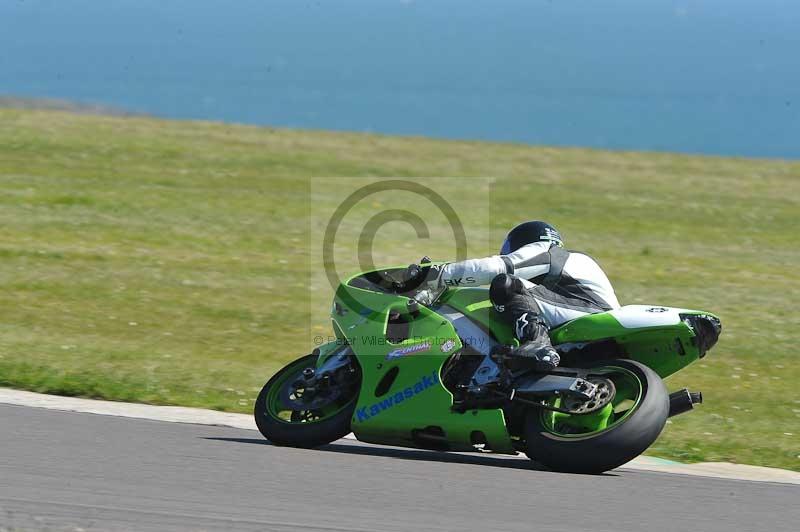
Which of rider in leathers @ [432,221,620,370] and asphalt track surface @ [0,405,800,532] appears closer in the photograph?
asphalt track surface @ [0,405,800,532]

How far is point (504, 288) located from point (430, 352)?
62 cm

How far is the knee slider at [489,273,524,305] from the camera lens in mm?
7312

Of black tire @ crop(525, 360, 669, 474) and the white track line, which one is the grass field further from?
black tire @ crop(525, 360, 669, 474)

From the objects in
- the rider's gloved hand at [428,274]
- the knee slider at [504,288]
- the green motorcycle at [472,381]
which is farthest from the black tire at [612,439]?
the rider's gloved hand at [428,274]

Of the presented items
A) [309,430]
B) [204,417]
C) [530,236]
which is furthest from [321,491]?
[204,417]

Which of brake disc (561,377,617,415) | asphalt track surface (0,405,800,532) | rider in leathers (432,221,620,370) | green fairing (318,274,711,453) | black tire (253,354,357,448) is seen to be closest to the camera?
asphalt track surface (0,405,800,532)

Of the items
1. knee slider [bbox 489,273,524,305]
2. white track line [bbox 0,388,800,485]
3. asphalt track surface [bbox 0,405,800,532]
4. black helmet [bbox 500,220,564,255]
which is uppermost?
black helmet [bbox 500,220,564,255]

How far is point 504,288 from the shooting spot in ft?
24.0

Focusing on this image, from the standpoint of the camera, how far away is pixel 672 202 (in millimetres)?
24594

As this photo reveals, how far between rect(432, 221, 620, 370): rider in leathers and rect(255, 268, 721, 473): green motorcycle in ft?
0.49

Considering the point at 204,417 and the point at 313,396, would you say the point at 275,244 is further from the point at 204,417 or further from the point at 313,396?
the point at 313,396

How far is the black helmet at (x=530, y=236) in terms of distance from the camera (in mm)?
7724

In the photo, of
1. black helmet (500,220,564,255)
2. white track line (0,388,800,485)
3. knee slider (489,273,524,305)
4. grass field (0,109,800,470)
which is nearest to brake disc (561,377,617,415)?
knee slider (489,273,524,305)

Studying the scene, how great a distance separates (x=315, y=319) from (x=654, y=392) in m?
7.72
